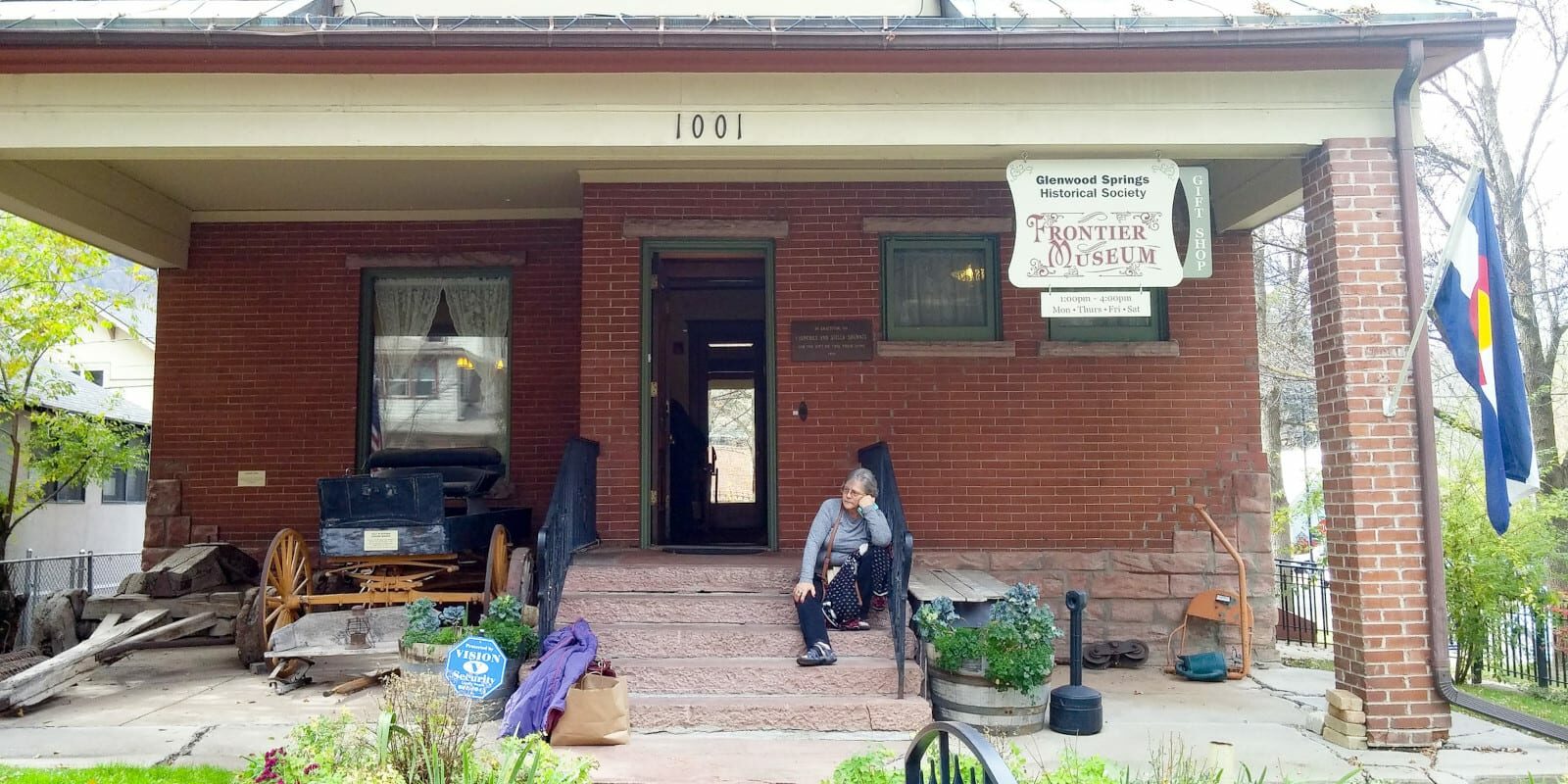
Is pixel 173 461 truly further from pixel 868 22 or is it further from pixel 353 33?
pixel 868 22

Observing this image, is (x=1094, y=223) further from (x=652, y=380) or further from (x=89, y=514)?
(x=89, y=514)

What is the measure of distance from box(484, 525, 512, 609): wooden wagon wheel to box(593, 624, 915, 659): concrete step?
4.76 ft

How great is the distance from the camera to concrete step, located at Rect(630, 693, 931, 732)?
5.80 metres

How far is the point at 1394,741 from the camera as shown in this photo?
18.8 ft

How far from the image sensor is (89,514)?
19.9 m

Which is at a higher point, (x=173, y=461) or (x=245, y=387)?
(x=245, y=387)

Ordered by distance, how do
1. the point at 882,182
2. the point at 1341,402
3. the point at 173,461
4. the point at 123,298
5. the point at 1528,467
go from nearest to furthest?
the point at 1528,467, the point at 1341,402, the point at 882,182, the point at 173,461, the point at 123,298

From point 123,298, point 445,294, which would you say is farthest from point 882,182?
point 123,298

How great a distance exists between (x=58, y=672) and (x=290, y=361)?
370cm

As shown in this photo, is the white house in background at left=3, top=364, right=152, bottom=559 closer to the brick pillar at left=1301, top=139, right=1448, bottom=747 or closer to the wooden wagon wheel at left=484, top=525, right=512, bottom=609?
the wooden wagon wheel at left=484, top=525, right=512, bottom=609

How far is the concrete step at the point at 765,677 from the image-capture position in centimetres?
603

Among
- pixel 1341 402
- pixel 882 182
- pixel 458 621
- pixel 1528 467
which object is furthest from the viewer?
pixel 882 182

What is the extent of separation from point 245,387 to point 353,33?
5145 mm

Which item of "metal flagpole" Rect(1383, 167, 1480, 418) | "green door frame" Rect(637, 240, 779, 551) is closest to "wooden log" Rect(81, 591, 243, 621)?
"green door frame" Rect(637, 240, 779, 551)
